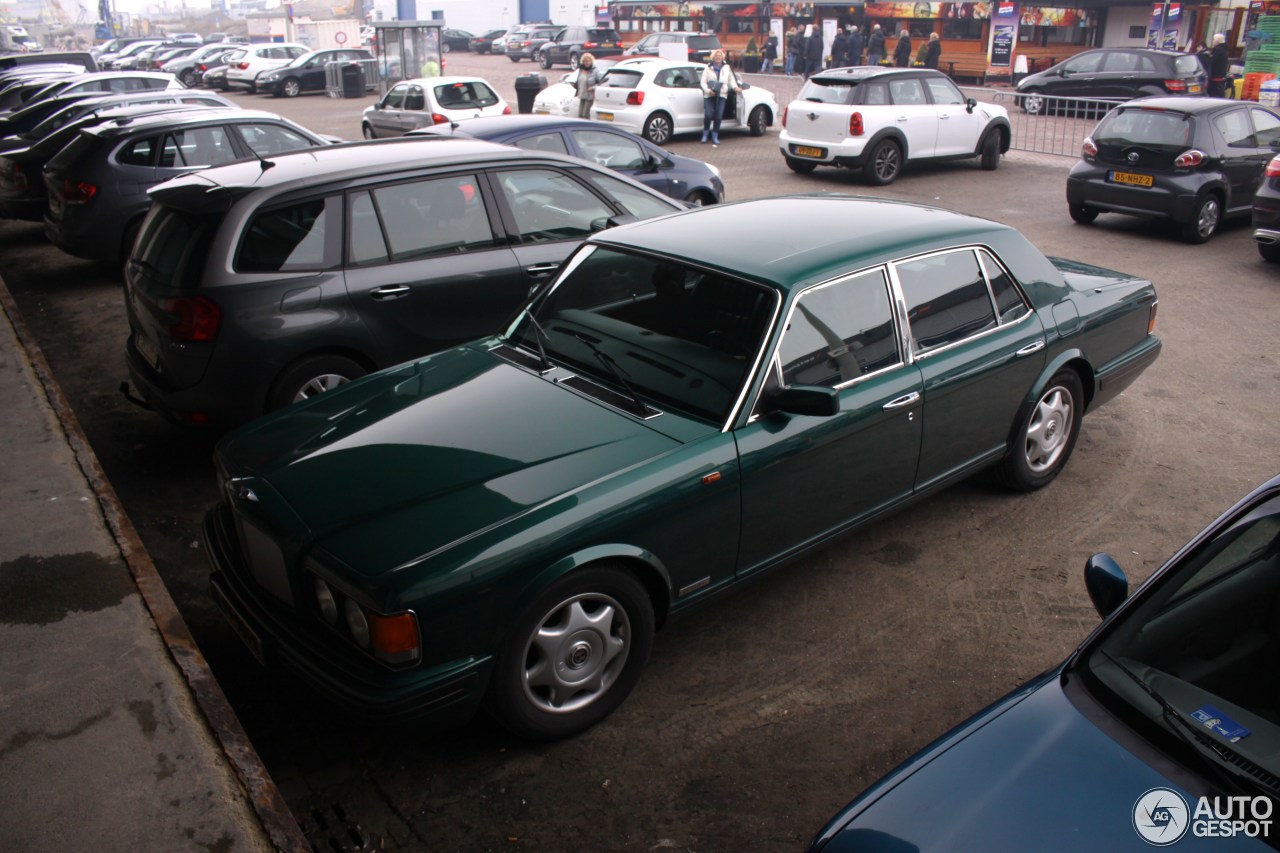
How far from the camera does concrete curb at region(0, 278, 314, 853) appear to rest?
3.22 m

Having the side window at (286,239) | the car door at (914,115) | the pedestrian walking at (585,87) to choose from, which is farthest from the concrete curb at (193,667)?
the pedestrian walking at (585,87)

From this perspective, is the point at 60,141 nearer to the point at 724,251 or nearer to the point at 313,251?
the point at 313,251

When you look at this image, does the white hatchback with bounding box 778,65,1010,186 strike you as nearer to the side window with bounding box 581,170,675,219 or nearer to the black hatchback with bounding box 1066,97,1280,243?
the black hatchback with bounding box 1066,97,1280,243

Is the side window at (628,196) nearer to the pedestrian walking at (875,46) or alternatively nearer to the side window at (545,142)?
the side window at (545,142)

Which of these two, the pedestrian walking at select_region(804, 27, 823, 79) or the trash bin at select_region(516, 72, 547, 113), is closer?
the trash bin at select_region(516, 72, 547, 113)

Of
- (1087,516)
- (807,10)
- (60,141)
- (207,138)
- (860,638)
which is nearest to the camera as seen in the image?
(860,638)

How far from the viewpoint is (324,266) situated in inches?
231

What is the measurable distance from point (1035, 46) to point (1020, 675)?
31.7 m

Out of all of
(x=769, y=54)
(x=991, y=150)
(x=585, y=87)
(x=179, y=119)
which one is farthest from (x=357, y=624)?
(x=769, y=54)

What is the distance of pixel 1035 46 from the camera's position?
102 feet

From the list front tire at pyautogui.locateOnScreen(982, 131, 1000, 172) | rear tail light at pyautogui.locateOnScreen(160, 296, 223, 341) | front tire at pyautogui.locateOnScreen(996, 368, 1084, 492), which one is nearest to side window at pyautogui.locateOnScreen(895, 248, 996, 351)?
front tire at pyautogui.locateOnScreen(996, 368, 1084, 492)

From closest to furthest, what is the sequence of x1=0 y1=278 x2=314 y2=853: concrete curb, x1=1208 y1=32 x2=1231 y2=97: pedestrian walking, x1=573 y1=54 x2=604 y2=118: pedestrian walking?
1. x1=0 y1=278 x2=314 y2=853: concrete curb
2. x1=573 y1=54 x2=604 y2=118: pedestrian walking
3. x1=1208 y1=32 x2=1231 y2=97: pedestrian walking

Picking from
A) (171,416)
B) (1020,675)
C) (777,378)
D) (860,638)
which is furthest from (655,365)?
(171,416)

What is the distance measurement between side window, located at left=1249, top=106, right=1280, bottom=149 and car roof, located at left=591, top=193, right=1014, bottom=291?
29.2ft
